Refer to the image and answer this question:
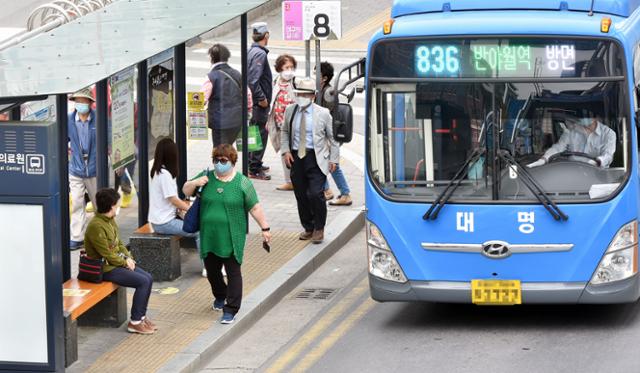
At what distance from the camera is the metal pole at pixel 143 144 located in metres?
15.4

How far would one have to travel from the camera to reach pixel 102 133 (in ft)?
48.1

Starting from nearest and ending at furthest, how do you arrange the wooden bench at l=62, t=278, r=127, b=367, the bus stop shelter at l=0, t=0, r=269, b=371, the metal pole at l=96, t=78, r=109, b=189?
the bus stop shelter at l=0, t=0, r=269, b=371 < the wooden bench at l=62, t=278, r=127, b=367 < the metal pole at l=96, t=78, r=109, b=189

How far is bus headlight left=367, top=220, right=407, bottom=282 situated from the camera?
13234mm

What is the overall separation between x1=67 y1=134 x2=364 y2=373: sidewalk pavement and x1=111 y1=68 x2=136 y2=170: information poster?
4.30 feet

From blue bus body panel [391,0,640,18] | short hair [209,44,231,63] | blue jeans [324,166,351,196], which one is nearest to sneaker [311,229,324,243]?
blue jeans [324,166,351,196]

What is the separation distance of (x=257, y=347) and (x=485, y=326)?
2037mm

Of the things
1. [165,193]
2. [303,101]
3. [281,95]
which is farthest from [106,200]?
[281,95]

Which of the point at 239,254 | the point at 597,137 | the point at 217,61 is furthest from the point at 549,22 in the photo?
the point at 217,61

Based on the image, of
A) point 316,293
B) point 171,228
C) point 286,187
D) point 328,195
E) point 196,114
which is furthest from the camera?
point 286,187

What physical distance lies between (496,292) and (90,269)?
3458 mm

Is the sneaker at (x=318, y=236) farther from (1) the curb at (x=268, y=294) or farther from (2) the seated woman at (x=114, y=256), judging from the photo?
(2) the seated woman at (x=114, y=256)

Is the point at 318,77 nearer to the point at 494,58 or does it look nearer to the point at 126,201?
the point at 126,201

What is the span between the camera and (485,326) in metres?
13.5

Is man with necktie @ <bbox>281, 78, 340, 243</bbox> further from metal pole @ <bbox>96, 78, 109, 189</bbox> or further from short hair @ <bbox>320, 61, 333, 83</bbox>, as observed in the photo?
metal pole @ <bbox>96, 78, 109, 189</bbox>
